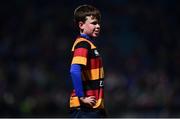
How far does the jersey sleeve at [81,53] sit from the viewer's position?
5895 millimetres

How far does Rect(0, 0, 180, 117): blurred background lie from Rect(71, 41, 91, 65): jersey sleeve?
564 centimetres

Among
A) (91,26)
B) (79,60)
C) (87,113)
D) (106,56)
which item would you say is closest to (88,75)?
(79,60)

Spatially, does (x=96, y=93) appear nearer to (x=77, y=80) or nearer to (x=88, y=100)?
(x=88, y=100)

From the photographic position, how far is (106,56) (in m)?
13.1

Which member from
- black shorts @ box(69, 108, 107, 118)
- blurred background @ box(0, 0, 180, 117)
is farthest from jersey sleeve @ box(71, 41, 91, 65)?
blurred background @ box(0, 0, 180, 117)

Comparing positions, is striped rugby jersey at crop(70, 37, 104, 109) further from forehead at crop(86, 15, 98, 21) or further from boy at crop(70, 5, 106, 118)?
forehead at crop(86, 15, 98, 21)

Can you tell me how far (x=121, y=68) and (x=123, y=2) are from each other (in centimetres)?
195

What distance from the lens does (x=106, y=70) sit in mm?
12664

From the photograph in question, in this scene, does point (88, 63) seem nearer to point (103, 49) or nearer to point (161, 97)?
point (161, 97)

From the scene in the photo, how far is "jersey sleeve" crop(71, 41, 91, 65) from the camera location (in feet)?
19.3

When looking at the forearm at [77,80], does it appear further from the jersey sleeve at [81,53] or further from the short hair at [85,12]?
the short hair at [85,12]

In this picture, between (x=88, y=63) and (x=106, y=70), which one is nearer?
(x=88, y=63)

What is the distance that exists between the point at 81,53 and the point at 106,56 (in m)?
7.18

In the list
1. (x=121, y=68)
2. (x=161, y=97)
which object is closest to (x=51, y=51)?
(x=121, y=68)
